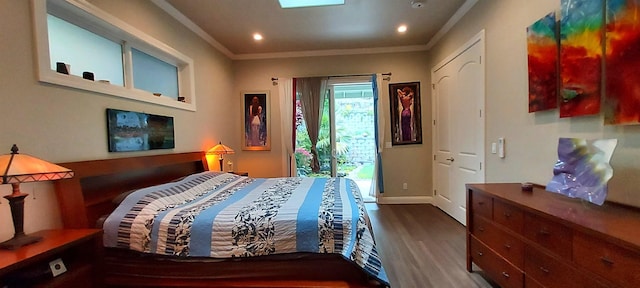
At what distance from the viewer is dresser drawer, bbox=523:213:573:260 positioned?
1429 mm

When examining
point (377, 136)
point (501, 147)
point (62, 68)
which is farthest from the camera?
point (377, 136)

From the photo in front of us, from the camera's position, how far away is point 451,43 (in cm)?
394

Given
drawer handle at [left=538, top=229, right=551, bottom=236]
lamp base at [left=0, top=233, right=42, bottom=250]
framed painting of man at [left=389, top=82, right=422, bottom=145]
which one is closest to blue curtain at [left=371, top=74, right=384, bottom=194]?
framed painting of man at [left=389, top=82, right=422, bottom=145]

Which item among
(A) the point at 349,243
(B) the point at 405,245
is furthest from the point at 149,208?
(B) the point at 405,245

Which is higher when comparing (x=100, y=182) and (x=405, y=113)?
(x=405, y=113)

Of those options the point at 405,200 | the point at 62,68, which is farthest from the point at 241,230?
the point at 405,200

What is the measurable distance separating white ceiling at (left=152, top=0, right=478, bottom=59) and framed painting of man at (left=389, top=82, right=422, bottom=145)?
2.21 ft

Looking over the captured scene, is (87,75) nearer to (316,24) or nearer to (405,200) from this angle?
(316,24)

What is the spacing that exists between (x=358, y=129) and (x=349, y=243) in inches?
135

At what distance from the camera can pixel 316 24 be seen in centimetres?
379

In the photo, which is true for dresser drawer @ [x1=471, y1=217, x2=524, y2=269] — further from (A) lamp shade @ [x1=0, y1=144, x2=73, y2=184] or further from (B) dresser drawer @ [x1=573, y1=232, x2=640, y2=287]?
(A) lamp shade @ [x1=0, y1=144, x2=73, y2=184]

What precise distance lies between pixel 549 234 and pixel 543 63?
1339 mm

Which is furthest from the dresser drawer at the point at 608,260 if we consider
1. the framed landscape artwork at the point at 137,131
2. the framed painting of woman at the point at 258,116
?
the framed painting of woman at the point at 258,116

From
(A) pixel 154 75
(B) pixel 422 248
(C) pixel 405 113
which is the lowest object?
(B) pixel 422 248
